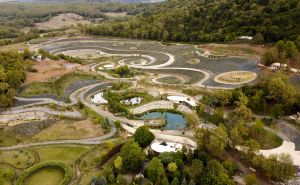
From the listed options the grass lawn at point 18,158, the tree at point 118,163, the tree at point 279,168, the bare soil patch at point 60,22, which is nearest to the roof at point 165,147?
the tree at point 118,163

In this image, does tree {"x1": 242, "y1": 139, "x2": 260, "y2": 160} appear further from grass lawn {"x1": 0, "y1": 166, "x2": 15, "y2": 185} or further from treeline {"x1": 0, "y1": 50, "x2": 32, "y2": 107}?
treeline {"x1": 0, "y1": 50, "x2": 32, "y2": 107}

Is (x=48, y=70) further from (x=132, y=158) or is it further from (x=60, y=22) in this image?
(x=60, y=22)

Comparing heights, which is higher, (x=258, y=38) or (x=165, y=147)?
(x=258, y=38)

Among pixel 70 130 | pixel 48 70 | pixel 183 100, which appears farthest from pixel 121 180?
pixel 48 70

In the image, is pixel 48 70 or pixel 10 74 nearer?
pixel 10 74

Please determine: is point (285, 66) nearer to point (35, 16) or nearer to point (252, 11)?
point (252, 11)

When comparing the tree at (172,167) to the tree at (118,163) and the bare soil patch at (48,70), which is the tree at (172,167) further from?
the bare soil patch at (48,70)

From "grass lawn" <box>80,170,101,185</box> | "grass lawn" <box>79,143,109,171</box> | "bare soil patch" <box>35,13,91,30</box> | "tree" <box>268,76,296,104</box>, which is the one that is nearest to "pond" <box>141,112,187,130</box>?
"grass lawn" <box>79,143,109,171</box>
